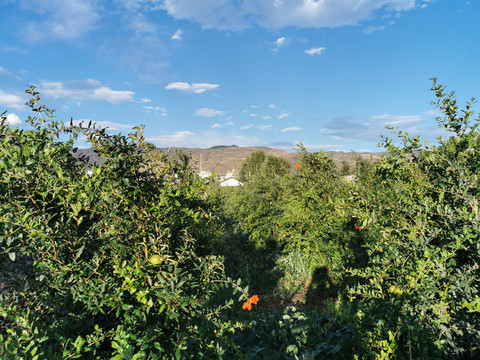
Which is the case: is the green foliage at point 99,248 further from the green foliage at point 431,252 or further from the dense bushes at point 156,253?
the green foliage at point 431,252

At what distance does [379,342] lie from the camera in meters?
2.29

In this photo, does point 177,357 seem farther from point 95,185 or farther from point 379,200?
point 379,200

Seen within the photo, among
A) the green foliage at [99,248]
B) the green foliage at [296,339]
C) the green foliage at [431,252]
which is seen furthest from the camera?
the green foliage at [296,339]

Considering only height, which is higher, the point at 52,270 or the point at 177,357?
the point at 52,270

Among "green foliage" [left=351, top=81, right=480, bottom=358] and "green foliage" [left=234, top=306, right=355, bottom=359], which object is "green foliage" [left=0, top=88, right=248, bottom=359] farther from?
"green foliage" [left=234, top=306, right=355, bottom=359]

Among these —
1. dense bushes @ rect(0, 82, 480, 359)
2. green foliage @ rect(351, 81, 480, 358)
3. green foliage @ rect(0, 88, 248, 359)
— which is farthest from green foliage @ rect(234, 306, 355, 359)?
green foliage @ rect(0, 88, 248, 359)

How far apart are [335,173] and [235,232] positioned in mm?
5473

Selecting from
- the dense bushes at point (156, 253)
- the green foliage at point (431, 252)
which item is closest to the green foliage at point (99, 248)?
the dense bushes at point (156, 253)

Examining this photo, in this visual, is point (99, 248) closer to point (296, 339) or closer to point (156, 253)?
point (156, 253)

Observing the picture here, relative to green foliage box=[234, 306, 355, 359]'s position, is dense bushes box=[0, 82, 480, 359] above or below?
above

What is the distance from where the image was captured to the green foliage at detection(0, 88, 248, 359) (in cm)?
174

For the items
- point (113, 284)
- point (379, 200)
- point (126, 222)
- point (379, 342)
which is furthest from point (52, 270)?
point (379, 200)

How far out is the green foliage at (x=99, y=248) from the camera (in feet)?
5.70

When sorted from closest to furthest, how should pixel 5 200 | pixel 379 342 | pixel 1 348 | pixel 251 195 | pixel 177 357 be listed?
pixel 1 348, pixel 177 357, pixel 5 200, pixel 379 342, pixel 251 195
